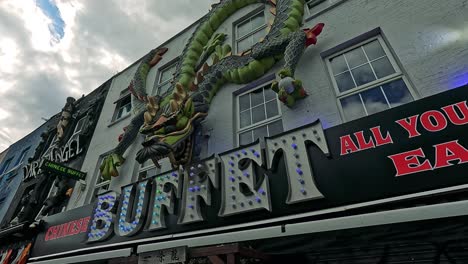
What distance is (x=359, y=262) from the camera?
3508mm

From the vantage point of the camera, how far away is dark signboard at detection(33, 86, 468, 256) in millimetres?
3010

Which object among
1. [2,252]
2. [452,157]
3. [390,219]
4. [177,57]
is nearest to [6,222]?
[2,252]

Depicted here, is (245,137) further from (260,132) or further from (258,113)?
(258,113)

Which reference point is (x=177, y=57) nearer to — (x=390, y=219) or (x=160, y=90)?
(x=160, y=90)

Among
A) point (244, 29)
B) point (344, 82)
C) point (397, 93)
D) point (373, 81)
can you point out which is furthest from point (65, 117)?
point (397, 93)

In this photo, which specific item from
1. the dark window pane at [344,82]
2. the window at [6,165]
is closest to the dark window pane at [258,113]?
the dark window pane at [344,82]

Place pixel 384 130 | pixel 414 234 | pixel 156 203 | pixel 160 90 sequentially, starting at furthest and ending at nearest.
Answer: pixel 160 90 < pixel 156 203 < pixel 384 130 < pixel 414 234

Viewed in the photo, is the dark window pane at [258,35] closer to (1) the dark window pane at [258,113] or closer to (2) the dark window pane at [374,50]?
(1) the dark window pane at [258,113]

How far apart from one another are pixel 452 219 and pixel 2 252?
13.9m

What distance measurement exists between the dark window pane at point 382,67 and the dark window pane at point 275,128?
224 centimetres

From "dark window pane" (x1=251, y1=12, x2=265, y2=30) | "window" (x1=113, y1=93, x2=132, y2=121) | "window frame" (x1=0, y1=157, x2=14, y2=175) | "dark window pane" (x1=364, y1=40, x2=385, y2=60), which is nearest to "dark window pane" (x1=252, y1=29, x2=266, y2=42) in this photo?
"dark window pane" (x1=251, y1=12, x2=265, y2=30)

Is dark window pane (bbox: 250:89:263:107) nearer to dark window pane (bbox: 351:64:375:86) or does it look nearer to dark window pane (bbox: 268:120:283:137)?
Result: dark window pane (bbox: 268:120:283:137)

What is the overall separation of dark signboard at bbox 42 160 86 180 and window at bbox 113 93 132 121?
307cm

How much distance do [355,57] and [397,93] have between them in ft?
4.83
